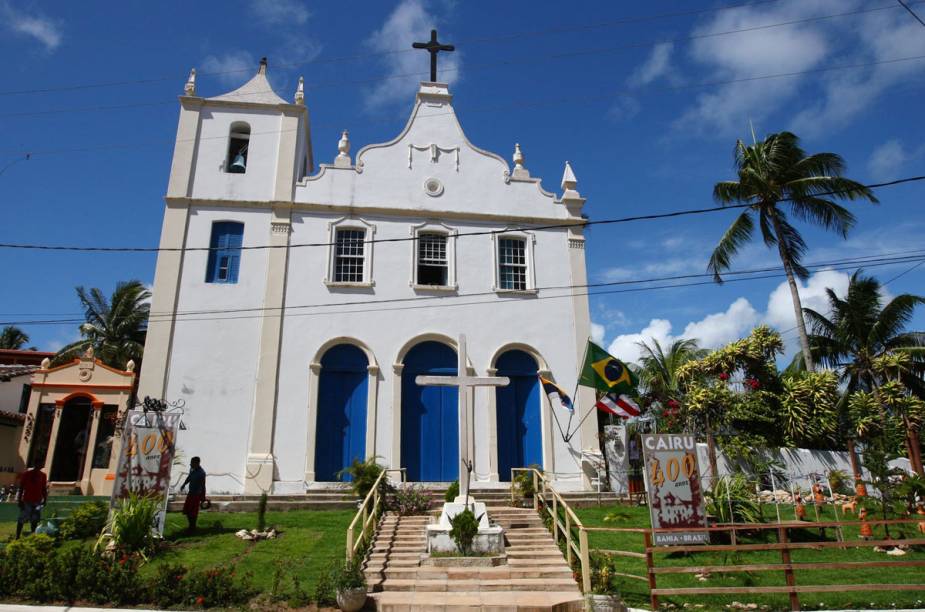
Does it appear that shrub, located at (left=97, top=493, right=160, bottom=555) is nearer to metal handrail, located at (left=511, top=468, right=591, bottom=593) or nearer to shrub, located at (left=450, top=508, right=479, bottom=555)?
shrub, located at (left=450, top=508, right=479, bottom=555)

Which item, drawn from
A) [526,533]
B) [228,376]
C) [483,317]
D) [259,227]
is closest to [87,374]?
[228,376]

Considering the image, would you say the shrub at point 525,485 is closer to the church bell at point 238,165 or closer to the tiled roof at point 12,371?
the church bell at point 238,165

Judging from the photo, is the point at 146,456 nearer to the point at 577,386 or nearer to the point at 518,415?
the point at 518,415

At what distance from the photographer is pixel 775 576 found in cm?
1055

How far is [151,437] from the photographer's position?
42.7 feet

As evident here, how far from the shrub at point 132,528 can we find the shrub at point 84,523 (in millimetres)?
1363

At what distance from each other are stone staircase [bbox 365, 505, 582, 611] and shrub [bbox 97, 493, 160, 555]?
394cm

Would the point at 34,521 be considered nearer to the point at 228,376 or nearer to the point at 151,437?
the point at 151,437

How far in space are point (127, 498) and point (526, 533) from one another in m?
7.65

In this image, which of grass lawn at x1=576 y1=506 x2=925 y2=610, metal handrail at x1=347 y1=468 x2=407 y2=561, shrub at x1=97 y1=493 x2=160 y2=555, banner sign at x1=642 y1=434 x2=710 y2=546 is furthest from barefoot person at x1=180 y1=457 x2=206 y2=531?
banner sign at x1=642 y1=434 x2=710 y2=546

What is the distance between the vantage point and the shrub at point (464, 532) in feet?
36.9

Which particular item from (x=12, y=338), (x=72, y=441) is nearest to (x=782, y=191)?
(x=72, y=441)

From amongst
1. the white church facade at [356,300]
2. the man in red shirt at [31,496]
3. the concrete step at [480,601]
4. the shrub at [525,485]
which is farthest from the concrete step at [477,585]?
the white church facade at [356,300]

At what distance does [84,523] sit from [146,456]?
1.64 m
